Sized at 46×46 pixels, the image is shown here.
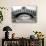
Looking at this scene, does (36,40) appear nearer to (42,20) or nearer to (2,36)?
(42,20)

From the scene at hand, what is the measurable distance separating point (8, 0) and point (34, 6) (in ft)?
2.45

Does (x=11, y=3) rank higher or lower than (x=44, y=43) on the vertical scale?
higher

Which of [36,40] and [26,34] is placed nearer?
[36,40]

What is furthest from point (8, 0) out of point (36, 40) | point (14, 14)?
point (36, 40)

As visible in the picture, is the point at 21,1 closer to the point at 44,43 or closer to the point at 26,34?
the point at 26,34

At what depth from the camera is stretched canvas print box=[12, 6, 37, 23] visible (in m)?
4.47

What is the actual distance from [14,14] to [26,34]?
0.66m

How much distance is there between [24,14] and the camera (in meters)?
4.48

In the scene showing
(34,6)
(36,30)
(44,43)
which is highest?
(34,6)

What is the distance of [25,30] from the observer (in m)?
4.52

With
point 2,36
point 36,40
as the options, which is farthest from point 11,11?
point 36,40

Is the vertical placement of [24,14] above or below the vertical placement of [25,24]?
above

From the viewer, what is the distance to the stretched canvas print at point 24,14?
447cm

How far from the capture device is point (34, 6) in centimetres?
447
